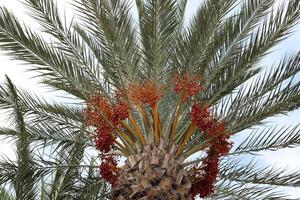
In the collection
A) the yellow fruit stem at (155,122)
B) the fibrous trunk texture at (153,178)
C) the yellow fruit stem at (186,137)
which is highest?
the yellow fruit stem at (155,122)

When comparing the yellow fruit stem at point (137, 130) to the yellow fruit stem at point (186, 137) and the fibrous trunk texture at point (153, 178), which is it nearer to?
the fibrous trunk texture at point (153, 178)

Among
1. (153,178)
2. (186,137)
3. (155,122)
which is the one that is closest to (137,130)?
(155,122)

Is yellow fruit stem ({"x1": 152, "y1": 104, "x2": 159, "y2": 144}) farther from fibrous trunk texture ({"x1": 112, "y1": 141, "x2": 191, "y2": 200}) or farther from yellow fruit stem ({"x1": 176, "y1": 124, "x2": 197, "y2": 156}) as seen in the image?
yellow fruit stem ({"x1": 176, "y1": 124, "x2": 197, "y2": 156})

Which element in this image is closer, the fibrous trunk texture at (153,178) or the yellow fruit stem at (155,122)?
the fibrous trunk texture at (153,178)

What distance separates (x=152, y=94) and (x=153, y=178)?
1221mm

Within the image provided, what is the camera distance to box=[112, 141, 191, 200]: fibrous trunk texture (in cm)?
758

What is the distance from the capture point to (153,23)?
9328mm

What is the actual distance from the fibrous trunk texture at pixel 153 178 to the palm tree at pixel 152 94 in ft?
0.07

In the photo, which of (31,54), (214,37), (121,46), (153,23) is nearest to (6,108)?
(31,54)

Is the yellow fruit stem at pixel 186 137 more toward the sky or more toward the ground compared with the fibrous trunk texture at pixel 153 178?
more toward the sky

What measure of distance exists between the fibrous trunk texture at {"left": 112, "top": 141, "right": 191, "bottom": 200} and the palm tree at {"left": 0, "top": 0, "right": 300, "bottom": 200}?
2cm

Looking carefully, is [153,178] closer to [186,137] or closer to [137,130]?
[137,130]

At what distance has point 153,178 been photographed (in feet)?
25.2

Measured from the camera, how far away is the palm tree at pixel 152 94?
8258 millimetres
